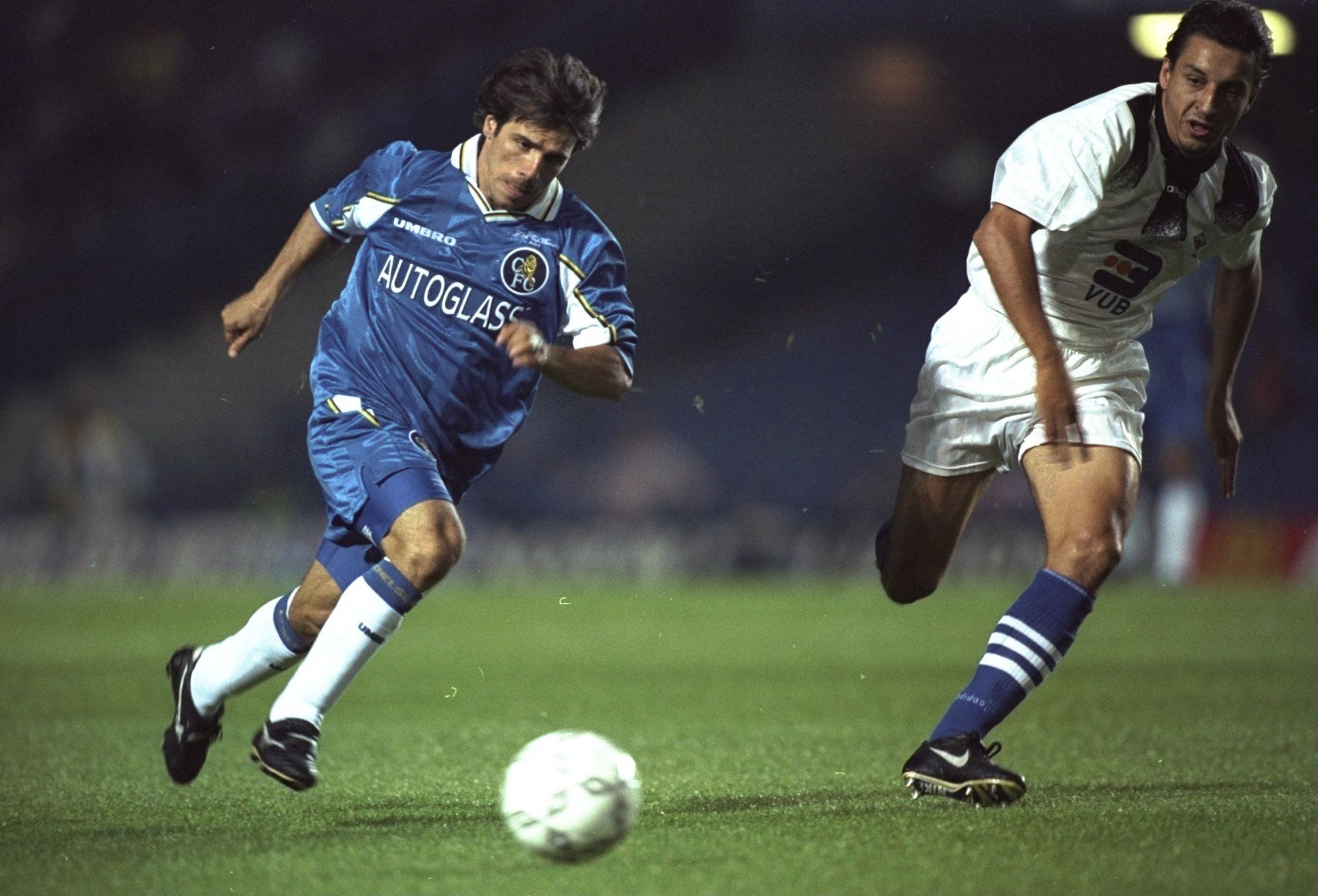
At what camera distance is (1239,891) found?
3109 millimetres

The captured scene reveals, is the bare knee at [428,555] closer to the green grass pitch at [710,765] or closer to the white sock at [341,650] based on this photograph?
the white sock at [341,650]

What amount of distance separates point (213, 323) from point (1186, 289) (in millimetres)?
10825

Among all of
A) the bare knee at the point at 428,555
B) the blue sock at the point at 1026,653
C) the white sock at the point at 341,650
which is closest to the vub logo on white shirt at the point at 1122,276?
the blue sock at the point at 1026,653

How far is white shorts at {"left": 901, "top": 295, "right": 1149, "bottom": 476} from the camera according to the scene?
448 centimetres

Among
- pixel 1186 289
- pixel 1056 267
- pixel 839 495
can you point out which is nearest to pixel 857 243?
pixel 839 495

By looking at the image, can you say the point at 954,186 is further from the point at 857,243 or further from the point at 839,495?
the point at 839,495

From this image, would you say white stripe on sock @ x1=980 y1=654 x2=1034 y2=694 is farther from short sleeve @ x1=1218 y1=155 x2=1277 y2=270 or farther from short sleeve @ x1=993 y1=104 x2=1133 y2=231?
short sleeve @ x1=1218 y1=155 x2=1277 y2=270

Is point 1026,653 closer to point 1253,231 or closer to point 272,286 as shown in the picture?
point 1253,231

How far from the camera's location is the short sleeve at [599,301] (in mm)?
4445

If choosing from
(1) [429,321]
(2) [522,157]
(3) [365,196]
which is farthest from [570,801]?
(3) [365,196]

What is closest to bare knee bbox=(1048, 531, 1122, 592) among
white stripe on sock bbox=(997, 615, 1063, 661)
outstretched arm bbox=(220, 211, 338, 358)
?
white stripe on sock bbox=(997, 615, 1063, 661)

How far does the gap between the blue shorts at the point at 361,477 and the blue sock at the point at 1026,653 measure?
1442 millimetres

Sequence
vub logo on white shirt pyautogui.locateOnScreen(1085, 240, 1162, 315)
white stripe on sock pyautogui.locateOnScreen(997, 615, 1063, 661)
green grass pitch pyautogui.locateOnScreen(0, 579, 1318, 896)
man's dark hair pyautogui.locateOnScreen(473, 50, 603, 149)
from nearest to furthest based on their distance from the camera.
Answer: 1. green grass pitch pyautogui.locateOnScreen(0, 579, 1318, 896)
2. white stripe on sock pyautogui.locateOnScreen(997, 615, 1063, 661)
3. man's dark hair pyautogui.locateOnScreen(473, 50, 603, 149)
4. vub logo on white shirt pyautogui.locateOnScreen(1085, 240, 1162, 315)

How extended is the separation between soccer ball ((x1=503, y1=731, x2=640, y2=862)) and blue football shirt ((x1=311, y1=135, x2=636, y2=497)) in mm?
1262
